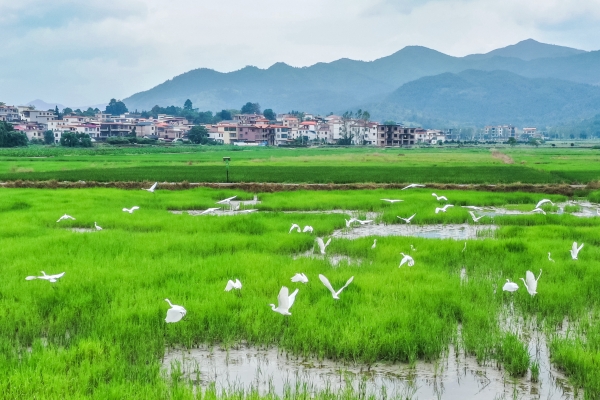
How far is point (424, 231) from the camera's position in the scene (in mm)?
11000

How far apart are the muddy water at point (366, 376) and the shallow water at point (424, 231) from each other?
5654 millimetres

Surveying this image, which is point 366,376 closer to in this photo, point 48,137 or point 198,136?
point 198,136

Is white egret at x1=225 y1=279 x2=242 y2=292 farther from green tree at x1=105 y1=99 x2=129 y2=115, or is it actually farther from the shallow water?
green tree at x1=105 y1=99 x2=129 y2=115

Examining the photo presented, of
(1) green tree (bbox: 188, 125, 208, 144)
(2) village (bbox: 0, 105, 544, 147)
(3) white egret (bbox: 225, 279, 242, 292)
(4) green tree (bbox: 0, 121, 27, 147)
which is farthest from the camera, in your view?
(2) village (bbox: 0, 105, 544, 147)

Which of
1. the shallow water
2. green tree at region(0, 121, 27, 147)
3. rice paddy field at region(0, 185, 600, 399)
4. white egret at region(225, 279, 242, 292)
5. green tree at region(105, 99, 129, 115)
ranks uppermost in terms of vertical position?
green tree at region(105, 99, 129, 115)

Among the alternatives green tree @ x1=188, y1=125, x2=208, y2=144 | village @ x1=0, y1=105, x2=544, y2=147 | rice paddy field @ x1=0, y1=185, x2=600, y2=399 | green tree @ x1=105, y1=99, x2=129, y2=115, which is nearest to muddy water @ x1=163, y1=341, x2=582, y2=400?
rice paddy field @ x1=0, y1=185, x2=600, y2=399

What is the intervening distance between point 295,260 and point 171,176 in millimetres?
15662

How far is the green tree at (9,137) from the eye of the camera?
5747 centimetres

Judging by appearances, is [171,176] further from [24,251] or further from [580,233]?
[580,233]

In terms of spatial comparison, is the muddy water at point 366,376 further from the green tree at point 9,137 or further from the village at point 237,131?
the village at point 237,131

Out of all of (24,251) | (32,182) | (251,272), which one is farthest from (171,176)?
(251,272)

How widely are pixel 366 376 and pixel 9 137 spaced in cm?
6432

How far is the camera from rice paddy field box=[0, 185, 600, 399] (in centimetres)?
402

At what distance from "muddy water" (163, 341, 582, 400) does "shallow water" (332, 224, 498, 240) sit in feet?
18.5
